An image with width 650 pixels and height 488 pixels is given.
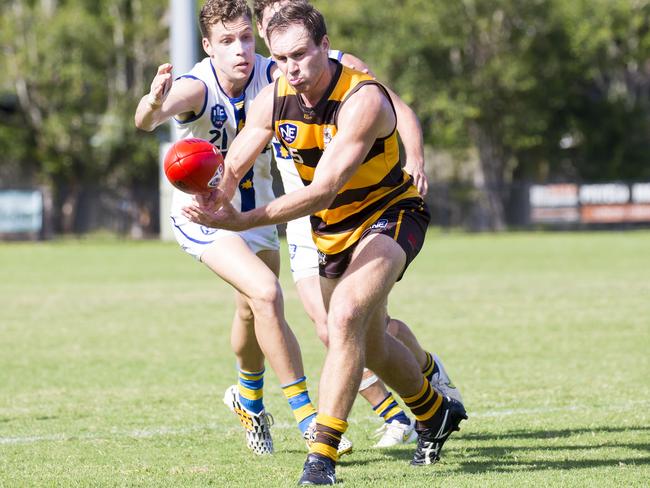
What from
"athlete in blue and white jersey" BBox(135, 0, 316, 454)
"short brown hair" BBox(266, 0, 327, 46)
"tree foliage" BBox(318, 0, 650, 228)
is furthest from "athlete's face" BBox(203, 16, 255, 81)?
"tree foliage" BBox(318, 0, 650, 228)

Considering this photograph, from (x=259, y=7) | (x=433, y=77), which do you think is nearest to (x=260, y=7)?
(x=259, y=7)

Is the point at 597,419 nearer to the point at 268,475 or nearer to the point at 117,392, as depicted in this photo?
the point at 268,475

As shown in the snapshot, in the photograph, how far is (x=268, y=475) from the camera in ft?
17.9

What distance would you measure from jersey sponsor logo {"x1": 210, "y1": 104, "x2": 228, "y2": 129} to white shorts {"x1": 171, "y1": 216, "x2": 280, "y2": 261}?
0.55 m

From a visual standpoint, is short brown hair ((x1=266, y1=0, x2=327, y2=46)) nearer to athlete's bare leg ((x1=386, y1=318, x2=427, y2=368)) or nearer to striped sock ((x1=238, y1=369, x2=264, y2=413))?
athlete's bare leg ((x1=386, y1=318, x2=427, y2=368))

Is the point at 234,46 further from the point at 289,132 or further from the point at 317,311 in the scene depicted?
the point at 317,311

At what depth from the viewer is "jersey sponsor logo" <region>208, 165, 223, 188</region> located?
496 centimetres

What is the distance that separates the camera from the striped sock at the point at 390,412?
6.49m

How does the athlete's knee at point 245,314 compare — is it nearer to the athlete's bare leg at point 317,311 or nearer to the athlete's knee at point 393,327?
the athlete's bare leg at point 317,311

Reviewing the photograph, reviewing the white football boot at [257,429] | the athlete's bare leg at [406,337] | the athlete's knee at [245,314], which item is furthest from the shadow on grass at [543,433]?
the athlete's knee at [245,314]

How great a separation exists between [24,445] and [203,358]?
152 inches

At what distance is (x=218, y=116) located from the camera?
248 inches

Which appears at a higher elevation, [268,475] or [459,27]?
[459,27]

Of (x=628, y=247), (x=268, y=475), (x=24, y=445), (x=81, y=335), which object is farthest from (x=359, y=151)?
(x=628, y=247)
